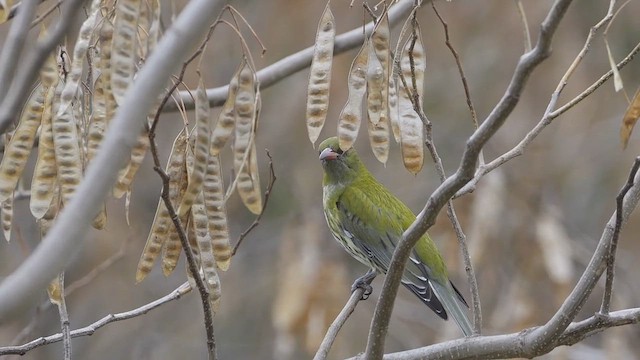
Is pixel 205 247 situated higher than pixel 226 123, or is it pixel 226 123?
pixel 226 123

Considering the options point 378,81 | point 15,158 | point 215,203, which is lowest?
point 215,203

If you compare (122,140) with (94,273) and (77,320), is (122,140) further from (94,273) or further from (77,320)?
(77,320)

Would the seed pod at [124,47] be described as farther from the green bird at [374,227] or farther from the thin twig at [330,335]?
the green bird at [374,227]

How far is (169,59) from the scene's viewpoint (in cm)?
194

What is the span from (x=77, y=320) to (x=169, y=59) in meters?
8.26

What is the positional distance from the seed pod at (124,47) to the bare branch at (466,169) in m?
0.88

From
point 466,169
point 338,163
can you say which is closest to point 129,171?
point 466,169

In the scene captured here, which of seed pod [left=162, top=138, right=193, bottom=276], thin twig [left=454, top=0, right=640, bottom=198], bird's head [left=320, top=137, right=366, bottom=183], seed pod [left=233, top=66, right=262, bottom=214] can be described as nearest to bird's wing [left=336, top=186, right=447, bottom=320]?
bird's head [left=320, top=137, right=366, bottom=183]

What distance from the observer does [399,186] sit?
29.9ft

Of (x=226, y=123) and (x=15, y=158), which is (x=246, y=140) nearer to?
(x=226, y=123)

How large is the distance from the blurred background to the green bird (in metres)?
1.07

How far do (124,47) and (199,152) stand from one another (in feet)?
1.20

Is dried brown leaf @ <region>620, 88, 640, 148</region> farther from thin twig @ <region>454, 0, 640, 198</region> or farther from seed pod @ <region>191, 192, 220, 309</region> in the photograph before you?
seed pod @ <region>191, 192, 220, 309</region>

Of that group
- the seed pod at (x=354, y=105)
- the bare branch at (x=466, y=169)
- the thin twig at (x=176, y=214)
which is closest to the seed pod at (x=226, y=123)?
the thin twig at (x=176, y=214)
